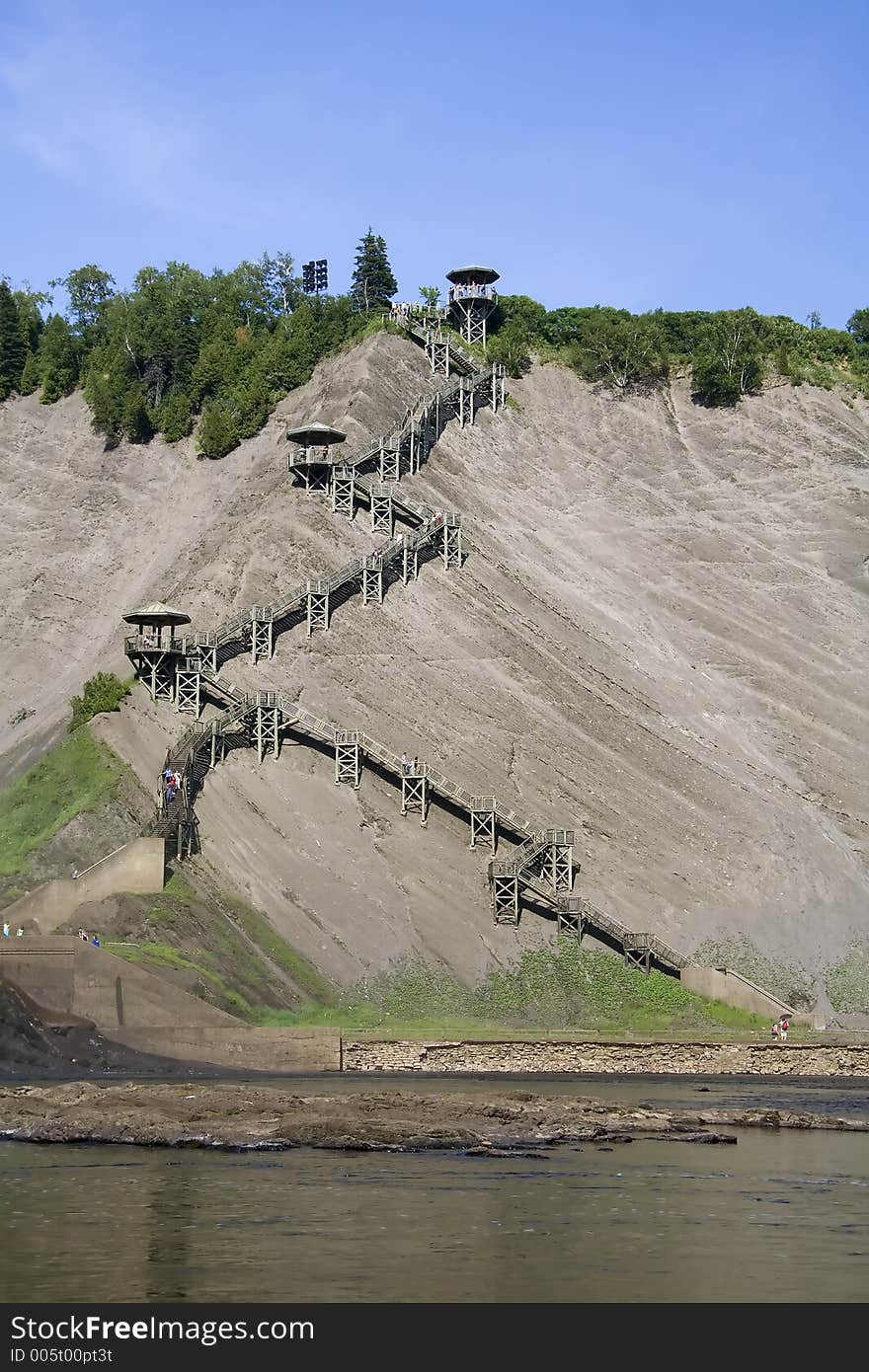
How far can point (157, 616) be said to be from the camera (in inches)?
2596

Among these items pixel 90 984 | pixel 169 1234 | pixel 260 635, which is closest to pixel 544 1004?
pixel 90 984

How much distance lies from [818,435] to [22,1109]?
250 feet

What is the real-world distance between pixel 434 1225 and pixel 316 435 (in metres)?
57.8

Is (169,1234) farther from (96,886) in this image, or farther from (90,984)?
(96,886)

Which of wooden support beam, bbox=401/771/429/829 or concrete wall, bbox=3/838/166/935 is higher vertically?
wooden support beam, bbox=401/771/429/829

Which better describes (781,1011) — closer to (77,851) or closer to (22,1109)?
(77,851)

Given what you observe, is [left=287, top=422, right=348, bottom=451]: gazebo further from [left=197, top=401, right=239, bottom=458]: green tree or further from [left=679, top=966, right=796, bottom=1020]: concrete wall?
[left=679, top=966, right=796, bottom=1020]: concrete wall

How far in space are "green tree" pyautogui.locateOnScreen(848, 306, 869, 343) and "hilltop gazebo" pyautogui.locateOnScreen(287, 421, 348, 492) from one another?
2044 inches

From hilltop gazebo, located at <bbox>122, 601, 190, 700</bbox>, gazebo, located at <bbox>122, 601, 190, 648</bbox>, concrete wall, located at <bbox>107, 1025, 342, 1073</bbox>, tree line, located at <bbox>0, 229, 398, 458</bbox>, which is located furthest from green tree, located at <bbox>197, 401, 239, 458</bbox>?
concrete wall, located at <bbox>107, 1025, 342, 1073</bbox>

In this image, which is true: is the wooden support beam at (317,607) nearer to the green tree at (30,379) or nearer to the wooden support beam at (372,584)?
the wooden support beam at (372,584)

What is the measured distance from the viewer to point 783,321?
109938mm

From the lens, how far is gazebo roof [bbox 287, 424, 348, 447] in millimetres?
77312

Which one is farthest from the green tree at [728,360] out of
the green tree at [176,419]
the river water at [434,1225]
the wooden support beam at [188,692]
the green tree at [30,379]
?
the river water at [434,1225]
